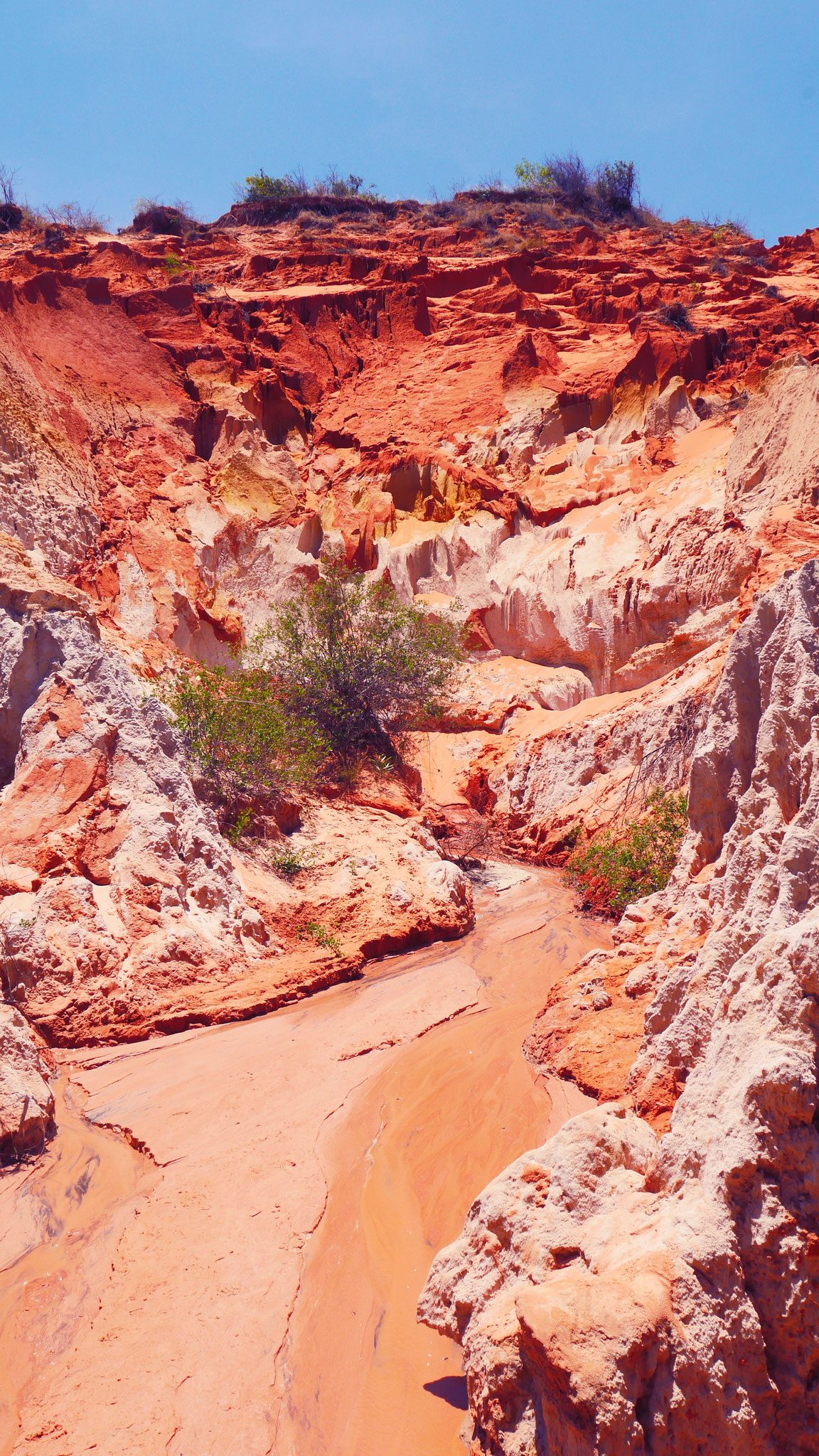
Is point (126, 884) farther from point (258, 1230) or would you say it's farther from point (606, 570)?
point (606, 570)

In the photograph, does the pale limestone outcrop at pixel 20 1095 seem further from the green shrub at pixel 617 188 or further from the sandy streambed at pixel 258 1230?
the green shrub at pixel 617 188

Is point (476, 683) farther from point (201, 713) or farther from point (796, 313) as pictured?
point (796, 313)

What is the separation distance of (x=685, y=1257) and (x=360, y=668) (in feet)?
35.2

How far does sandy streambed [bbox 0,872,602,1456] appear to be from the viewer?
288 cm

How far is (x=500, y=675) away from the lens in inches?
643

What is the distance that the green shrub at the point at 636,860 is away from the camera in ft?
29.2

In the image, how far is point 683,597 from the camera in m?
13.8

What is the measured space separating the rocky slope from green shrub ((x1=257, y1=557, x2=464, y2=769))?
1.25 meters

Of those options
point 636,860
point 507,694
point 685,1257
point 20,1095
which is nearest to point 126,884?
point 20,1095

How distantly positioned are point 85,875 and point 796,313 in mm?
19989

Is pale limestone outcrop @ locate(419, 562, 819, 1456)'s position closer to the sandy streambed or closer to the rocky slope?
the rocky slope

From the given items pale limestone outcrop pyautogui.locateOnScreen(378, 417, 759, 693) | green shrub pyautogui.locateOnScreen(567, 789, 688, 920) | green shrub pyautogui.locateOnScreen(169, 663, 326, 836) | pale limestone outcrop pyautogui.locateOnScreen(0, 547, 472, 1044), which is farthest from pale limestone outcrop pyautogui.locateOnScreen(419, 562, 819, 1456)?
pale limestone outcrop pyautogui.locateOnScreen(378, 417, 759, 693)

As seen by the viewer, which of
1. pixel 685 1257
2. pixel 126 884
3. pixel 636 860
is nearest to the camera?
pixel 685 1257

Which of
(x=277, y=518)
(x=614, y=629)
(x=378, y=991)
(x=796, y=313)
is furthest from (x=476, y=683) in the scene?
(x=796, y=313)
